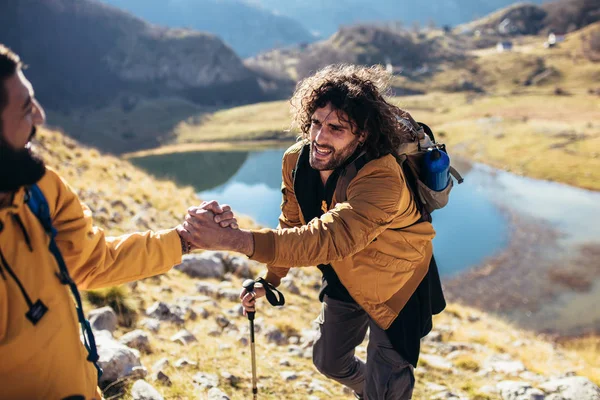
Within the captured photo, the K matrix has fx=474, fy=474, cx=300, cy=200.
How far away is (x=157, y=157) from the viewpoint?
53.2 m

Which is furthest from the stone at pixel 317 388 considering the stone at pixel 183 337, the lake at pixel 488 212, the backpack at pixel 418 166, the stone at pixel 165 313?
the lake at pixel 488 212

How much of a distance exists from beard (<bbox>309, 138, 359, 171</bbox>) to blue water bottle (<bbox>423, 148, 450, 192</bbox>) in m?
0.58

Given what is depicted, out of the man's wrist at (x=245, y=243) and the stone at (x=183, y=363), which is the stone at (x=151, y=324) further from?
the man's wrist at (x=245, y=243)

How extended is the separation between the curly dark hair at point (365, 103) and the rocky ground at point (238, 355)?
274 centimetres

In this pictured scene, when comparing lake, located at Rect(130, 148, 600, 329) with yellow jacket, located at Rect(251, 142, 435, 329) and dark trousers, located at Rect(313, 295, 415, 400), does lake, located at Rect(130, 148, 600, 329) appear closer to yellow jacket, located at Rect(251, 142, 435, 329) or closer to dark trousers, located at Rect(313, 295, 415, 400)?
dark trousers, located at Rect(313, 295, 415, 400)

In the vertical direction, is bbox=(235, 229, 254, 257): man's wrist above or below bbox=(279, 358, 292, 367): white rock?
above

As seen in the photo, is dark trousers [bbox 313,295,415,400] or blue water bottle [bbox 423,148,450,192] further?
dark trousers [bbox 313,295,415,400]

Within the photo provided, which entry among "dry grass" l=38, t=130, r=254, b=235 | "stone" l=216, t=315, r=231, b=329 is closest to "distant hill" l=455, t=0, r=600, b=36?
"dry grass" l=38, t=130, r=254, b=235

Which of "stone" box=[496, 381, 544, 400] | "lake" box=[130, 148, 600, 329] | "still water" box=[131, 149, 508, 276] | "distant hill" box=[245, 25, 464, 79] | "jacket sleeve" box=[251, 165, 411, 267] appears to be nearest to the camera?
"jacket sleeve" box=[251, 165, 411, 267]

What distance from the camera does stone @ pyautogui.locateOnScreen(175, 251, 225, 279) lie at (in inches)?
343

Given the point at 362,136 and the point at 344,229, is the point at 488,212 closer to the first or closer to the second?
the point at 362,136

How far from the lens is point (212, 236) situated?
9.48 feet

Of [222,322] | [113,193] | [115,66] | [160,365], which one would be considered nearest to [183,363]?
[160,365]

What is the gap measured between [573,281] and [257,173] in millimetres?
26931
